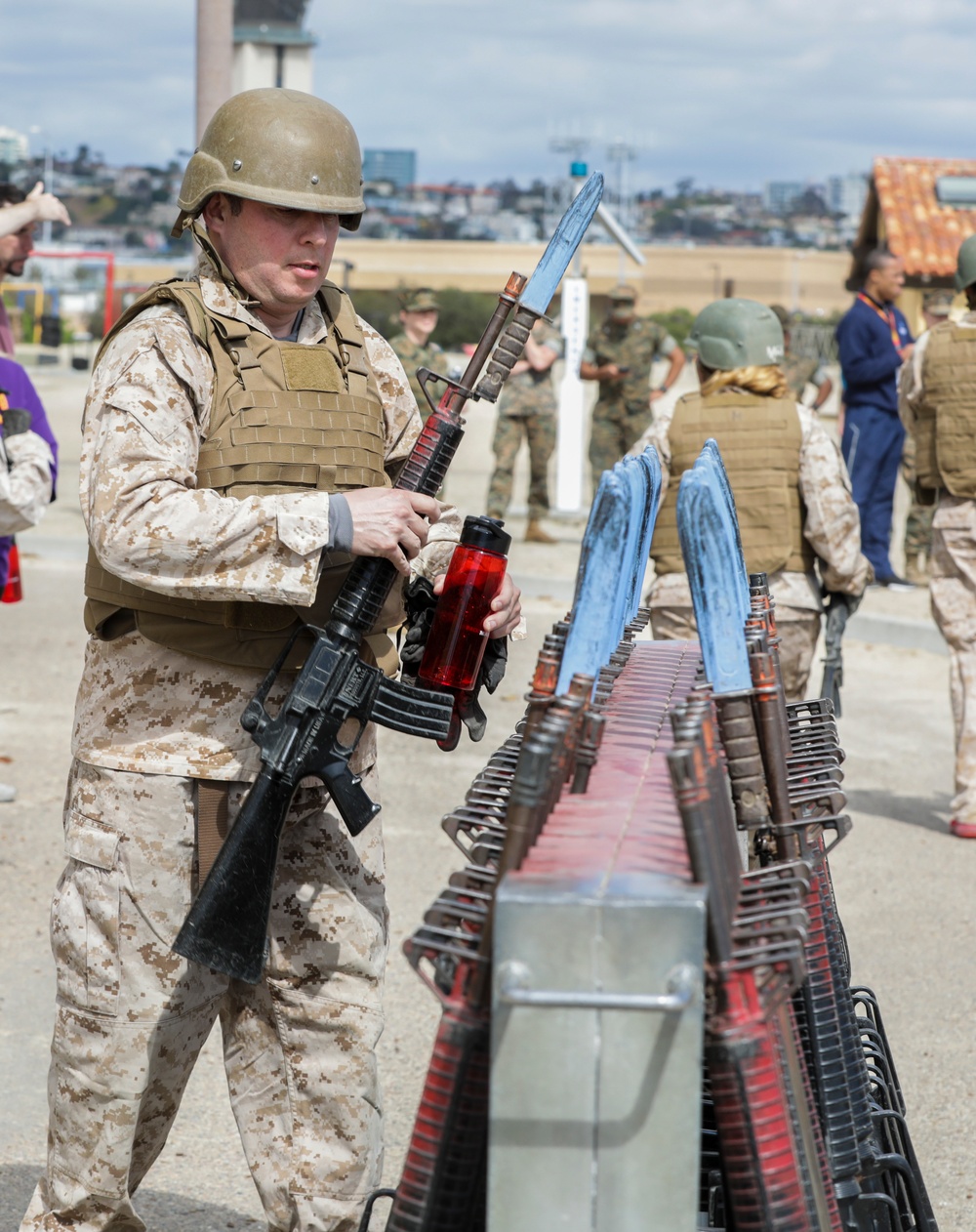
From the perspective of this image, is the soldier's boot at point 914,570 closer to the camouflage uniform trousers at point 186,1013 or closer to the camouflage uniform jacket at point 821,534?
the camouflage uniform jacket at point 821,534

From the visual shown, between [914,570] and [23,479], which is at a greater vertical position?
[23,479]

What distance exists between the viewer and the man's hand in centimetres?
251

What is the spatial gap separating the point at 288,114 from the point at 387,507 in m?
0.75

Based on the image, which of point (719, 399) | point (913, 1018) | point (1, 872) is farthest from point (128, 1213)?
point (719, 399)

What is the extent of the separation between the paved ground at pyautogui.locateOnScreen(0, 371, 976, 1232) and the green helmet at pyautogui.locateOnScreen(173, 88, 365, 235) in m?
2.11

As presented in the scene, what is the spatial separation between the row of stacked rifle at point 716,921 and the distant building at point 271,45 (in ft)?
7.12

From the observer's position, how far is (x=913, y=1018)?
4.65 meters

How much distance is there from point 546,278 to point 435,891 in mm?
3372

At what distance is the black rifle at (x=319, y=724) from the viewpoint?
2.58 metres

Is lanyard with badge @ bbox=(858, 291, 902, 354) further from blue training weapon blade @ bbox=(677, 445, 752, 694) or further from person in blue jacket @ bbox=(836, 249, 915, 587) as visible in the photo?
blue training weapon blade @ bbox=(677, 445, 752, 694)

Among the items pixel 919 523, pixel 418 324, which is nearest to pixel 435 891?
pixel 418 324

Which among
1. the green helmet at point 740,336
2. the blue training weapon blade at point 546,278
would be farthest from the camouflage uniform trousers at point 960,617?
the blue training weapon blade at point 546,278

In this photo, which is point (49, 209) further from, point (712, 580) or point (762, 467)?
point (712, 580)

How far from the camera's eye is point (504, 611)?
281 cm
